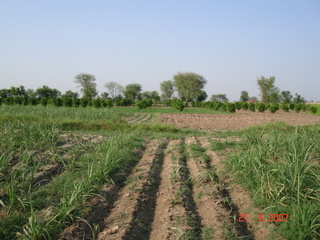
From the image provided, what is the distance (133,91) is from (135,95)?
274 cm

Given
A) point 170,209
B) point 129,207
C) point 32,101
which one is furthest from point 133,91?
point 170,209

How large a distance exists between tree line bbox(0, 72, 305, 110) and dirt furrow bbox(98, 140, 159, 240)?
2509cm

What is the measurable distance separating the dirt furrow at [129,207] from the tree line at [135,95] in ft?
82.3

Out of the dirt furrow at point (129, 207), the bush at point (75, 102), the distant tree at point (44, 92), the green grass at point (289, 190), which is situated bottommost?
the dirt furrow at point (129, 207)

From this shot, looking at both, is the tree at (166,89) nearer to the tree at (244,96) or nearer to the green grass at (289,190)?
the tree at (244,96)

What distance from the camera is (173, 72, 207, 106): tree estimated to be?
5834 cm

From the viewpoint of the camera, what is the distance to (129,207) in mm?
3178

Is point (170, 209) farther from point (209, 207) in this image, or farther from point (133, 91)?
point (133, 91)

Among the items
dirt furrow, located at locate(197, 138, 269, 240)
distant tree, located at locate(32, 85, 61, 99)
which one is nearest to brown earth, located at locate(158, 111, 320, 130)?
dirt furrow, located at locate(197, 138, 269, 240)

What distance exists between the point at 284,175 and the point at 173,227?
1.66 m

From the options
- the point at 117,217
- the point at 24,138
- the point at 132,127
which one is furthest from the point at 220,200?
the point at 132,127

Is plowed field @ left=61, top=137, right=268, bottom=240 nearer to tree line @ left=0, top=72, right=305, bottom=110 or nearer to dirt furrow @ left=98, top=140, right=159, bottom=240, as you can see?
dirt furrow @ left=98, top=140, right=159, bottom=240

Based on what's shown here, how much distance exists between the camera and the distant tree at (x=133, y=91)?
71.2m

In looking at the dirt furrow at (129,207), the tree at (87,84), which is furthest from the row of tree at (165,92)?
the dirt furrow at (129,207)
